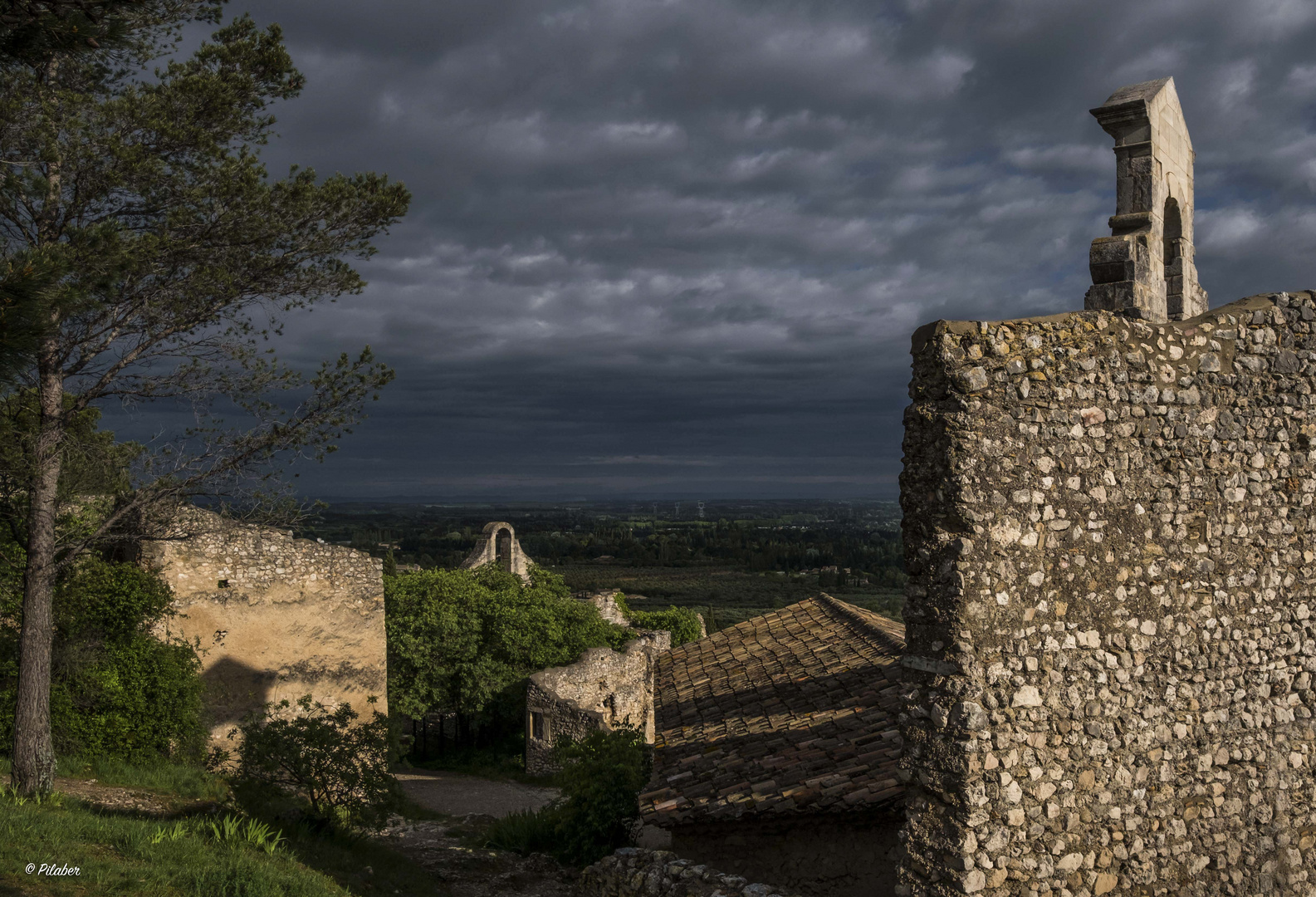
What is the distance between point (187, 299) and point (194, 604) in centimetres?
597

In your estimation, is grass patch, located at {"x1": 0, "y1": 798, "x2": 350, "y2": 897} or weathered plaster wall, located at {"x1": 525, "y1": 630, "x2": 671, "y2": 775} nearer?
grass patch, located at {"x1": 0, "y1": 798, "x2": 350, "y2": 897}

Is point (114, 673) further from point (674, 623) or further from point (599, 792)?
point (674, 623)

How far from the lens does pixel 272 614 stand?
15.8 meters

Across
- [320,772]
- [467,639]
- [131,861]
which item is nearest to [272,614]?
[320,772]

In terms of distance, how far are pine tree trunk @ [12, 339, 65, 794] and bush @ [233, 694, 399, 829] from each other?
2.31 metres

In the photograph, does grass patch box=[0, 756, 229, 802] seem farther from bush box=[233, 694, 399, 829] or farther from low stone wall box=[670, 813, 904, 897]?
low stone wall box=[670, 813, 904, 897]

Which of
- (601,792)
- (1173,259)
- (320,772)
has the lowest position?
(601,792)

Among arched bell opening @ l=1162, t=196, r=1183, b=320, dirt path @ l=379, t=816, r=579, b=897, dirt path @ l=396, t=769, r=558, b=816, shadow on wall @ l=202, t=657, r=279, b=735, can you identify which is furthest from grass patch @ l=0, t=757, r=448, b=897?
arched bell opening @ l=1162, t=196, r=1183, b=320

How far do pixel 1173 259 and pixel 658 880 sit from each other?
6.90 metres

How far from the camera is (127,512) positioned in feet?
39.8

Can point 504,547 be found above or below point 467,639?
above

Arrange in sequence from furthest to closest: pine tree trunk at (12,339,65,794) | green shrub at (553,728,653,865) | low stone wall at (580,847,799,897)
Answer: green shrub at (553,728,653,865) < pine tree trunk at (12,339,65,794) < low stone wall at (580,847,799,897)

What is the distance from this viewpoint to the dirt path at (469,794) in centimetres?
1886

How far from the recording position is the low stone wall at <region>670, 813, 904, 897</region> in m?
7.54
